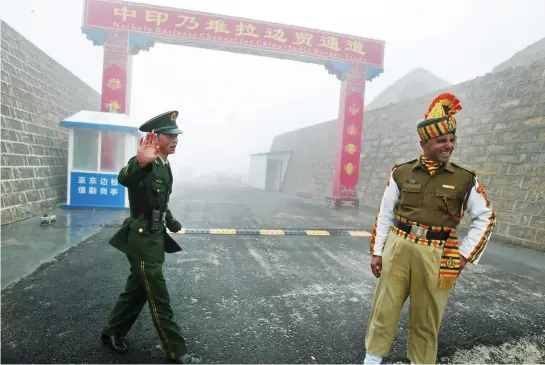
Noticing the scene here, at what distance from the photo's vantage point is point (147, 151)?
201cm

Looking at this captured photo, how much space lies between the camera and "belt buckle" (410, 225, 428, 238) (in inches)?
78.7

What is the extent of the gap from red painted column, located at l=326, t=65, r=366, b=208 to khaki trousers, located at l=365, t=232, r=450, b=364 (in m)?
10.2

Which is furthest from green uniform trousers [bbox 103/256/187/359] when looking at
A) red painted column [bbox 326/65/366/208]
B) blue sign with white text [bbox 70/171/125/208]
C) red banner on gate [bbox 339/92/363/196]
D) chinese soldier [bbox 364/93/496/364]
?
red banner on gate [bbox 339/92/363/196]

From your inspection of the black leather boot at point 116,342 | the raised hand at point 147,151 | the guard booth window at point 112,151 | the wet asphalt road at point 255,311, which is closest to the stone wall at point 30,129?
the guard booth window at point 112,151

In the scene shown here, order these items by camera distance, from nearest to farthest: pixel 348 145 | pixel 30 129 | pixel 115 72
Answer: pixel 30 129 → pixel 115 72 → pixel 348 145

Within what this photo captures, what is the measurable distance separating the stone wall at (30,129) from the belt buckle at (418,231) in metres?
7.42

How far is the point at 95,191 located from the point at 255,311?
24.5 ft

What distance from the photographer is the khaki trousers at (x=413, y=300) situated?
196 cm

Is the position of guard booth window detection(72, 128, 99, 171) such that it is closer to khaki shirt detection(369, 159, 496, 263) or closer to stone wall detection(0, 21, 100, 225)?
stone wall detection(0, 21, 100, 225)

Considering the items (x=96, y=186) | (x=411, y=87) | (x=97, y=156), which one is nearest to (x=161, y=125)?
(x=96, y=186)

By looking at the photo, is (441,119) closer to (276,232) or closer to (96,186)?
(276,232)

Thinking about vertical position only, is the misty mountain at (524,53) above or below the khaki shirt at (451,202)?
above

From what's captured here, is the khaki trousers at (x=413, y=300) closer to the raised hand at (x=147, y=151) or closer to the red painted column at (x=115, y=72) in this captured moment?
the raised hand at (x=147, y=151)

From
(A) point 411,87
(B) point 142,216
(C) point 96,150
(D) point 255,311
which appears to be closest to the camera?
(B) point 142,216
